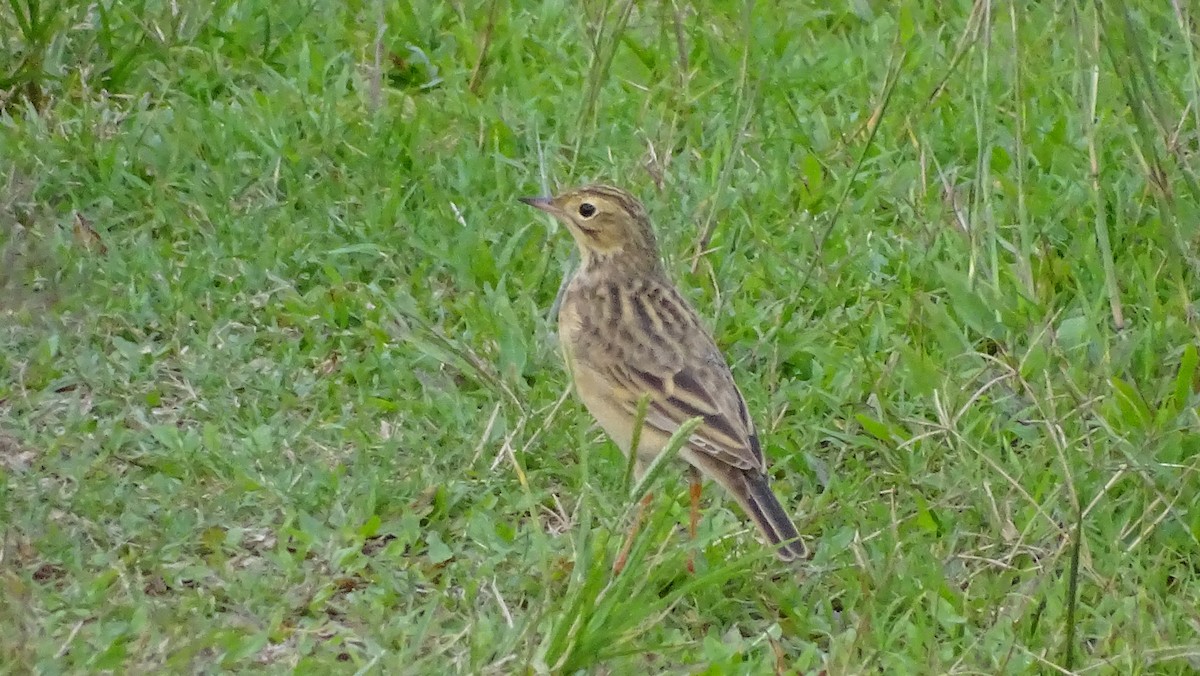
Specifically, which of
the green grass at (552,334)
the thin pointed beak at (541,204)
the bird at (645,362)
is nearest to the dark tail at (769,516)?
the bird at (645,362)

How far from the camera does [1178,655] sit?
5.18 meters

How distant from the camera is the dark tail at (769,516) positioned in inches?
218

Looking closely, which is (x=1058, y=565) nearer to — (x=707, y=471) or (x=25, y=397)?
(x=707, y=471)

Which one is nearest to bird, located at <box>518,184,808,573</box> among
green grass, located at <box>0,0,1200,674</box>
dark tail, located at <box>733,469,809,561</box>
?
dark tail, located at <box>733,469,809,561</box>

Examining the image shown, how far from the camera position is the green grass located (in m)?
5.48

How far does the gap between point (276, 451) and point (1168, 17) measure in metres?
5.02

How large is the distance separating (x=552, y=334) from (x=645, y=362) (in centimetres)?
82

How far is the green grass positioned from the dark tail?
22 cm

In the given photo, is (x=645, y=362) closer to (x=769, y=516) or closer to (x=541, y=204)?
(x=769, y=516)

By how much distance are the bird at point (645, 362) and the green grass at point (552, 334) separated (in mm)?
221

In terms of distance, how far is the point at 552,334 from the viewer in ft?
22.9

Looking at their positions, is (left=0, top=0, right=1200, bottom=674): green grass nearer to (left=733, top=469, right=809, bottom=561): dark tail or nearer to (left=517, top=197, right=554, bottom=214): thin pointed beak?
(left=733, top=469, right=809, bottom=561): dark tail

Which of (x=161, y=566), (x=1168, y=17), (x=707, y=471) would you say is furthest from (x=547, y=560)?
(x=1168, y=17)

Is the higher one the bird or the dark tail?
the bird
